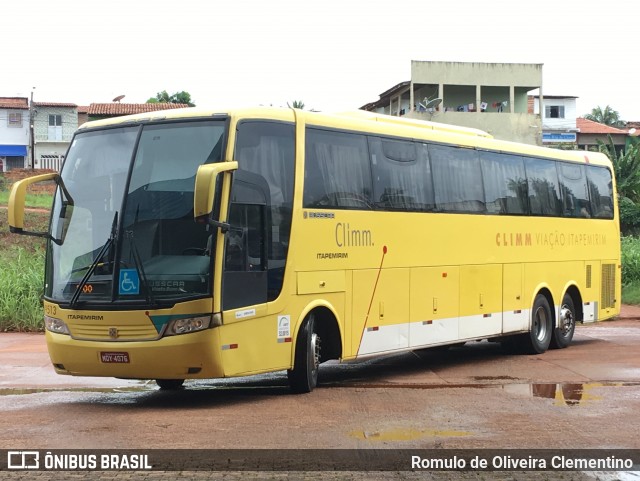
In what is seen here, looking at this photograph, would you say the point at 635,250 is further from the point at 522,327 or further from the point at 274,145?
the point at 274,145

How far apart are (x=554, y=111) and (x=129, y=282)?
7020cm

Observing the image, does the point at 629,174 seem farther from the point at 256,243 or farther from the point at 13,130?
the point at 13,130

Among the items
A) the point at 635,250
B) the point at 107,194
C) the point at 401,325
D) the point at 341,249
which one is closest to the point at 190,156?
the point at 107,194

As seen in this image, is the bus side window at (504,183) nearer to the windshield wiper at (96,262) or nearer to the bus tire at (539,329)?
the bus tire at (539,329)

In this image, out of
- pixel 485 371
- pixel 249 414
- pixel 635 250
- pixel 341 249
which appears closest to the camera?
pixel 249 414

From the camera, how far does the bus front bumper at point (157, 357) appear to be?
1080 cm

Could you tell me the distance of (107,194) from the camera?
11453mm

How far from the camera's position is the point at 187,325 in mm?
10820

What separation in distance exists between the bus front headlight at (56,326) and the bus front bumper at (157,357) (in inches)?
10.3

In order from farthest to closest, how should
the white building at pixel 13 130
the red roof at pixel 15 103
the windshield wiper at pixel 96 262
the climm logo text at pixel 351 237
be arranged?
the white building at pixel 13 130
the red roof at pixel 15 103
the climm logo text at pixel 351 237
the windshield wiper at pixel 96 262

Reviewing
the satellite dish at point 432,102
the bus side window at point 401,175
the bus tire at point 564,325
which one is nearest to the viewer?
the bus side window at point 401,175

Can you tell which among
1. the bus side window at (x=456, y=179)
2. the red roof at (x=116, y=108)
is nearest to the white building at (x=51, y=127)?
the red roof at (x=116, y=108)

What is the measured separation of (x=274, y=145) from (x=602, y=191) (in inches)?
438

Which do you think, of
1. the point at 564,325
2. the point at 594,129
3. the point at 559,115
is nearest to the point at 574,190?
the point at 564,325
